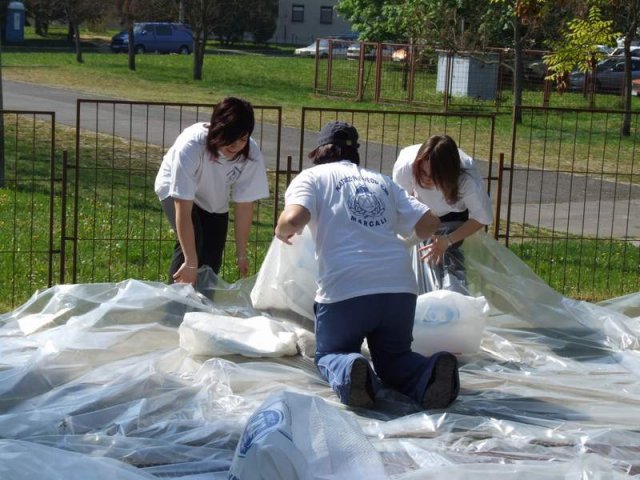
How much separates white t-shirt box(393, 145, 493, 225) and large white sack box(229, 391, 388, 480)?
2390mm

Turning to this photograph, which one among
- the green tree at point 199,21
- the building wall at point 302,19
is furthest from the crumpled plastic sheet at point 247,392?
the building wall at point 302,19

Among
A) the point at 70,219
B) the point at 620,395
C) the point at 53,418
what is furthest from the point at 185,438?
the point at 70,219

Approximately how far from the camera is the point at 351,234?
16.5ft

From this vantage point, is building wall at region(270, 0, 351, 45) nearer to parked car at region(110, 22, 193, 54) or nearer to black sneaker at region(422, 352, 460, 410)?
parked car at region(110, 22, 193, 54)

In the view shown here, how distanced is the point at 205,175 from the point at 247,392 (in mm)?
1382

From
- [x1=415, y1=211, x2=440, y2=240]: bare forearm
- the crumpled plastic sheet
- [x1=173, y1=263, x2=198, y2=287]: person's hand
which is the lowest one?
the crumpled plastic sheet

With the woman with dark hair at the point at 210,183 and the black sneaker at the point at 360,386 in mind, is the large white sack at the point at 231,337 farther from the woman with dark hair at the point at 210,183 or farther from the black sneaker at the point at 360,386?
the black sneaker at the point at 360,386

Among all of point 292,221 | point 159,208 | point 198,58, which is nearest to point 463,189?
point 292,221

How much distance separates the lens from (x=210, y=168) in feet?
19.2

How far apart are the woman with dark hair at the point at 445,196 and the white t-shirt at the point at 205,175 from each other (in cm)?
81

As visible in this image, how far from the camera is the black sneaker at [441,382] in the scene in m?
4.87

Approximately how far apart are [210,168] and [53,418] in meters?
1.81

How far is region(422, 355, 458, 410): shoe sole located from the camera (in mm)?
4867

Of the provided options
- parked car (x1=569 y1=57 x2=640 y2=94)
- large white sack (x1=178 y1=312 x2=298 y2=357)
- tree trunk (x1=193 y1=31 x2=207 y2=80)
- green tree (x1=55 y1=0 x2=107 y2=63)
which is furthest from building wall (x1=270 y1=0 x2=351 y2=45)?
large white sack (x1=178 y1=312 x2=298 y2=357)
